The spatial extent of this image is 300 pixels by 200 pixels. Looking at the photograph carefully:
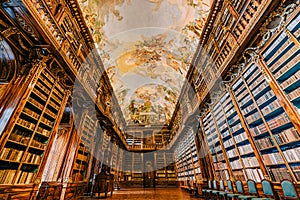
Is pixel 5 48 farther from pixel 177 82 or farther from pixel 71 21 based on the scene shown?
pixel 177 82

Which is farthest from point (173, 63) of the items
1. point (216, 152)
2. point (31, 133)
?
point (31, 133)

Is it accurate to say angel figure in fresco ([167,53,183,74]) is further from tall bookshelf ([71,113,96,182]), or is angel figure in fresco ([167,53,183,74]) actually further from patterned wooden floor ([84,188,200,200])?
patterned wooden floor ([84,188,200,200])

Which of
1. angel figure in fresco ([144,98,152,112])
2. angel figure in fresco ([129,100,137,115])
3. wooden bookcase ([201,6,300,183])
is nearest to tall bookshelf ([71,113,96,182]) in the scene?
wooden bookcase ([201,6,300,183])

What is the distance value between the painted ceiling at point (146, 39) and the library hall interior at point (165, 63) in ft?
0.18

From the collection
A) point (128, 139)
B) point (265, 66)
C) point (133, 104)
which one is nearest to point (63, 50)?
point (265, 66)

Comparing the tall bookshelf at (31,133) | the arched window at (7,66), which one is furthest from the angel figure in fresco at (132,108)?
the arched window at (7,66)

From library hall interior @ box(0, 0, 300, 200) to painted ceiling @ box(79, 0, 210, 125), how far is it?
0.18 feet

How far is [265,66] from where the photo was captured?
3402mm

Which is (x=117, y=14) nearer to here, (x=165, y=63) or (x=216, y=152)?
(x=165, y=63)

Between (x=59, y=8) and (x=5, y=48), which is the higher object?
(x=59, y=8)

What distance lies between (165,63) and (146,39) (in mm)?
2248

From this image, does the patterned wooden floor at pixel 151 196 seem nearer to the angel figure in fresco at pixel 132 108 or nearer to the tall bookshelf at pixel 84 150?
the tall bookshelf at pixel 84 150

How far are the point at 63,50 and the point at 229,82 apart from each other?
5.32 meters

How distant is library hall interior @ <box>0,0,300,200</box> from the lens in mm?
3002
